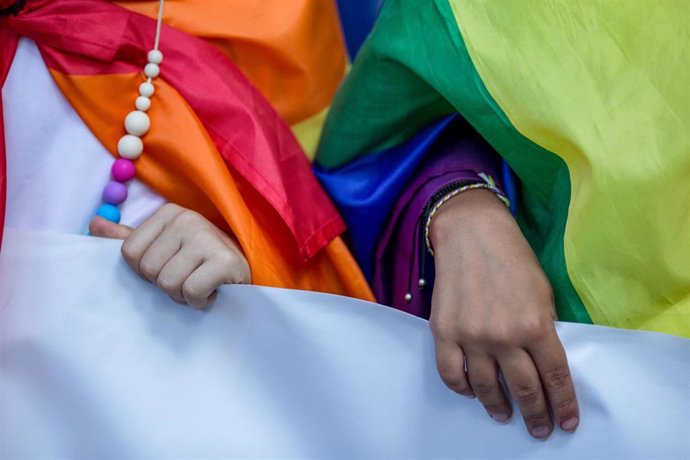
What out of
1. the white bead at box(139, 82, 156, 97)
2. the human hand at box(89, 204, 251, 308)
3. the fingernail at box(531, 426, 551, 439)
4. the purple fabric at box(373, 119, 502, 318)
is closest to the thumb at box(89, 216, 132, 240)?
the human hand at box(89, 204, 251, 308)

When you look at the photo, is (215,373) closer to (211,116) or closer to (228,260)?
(228,260)

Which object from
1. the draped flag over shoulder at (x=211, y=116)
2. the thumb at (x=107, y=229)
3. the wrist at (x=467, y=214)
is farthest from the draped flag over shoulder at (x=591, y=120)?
the thumb at (x=107, y=229)

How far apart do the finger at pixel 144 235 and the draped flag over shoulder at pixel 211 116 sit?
0.11 feet

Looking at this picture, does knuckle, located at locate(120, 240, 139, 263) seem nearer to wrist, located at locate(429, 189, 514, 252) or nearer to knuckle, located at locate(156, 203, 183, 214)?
knuckle, located at locate(156, 203, 183, 214)

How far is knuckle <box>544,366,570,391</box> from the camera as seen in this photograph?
1.77ft

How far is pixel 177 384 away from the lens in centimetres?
58

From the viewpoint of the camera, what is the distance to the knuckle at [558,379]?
54 centimetres

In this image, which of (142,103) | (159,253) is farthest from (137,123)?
(159,253)

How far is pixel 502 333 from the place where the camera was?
1.80ft

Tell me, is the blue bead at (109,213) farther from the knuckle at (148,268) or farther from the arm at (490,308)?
the arm at (490,308)

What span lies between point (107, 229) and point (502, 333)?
29 cm

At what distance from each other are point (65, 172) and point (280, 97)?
0.65 ft

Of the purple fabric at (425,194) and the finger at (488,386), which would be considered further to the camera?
the purple fabric at (425,194)

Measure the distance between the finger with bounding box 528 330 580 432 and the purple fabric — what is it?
0.16 meters
